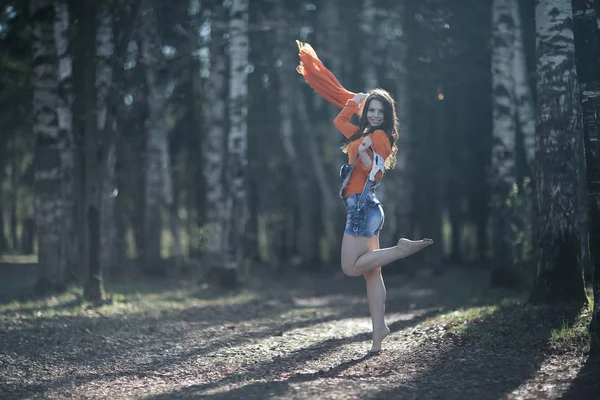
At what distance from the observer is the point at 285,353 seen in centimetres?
813

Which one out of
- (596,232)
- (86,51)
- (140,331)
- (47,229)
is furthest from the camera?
(47,229)

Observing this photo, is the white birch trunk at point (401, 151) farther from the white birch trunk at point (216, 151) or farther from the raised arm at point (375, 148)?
the raised arm at point (375, 148)

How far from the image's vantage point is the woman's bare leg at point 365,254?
23.5 ft

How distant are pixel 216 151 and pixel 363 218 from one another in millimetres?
10703

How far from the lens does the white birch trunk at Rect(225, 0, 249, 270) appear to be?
51.0 feet

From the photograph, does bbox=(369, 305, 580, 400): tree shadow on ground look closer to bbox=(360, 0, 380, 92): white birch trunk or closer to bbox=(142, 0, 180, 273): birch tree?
bbox=(142, 0, 180, 273): birch tree

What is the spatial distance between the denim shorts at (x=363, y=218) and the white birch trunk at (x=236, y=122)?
855 centimetres

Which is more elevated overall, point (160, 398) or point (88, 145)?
point (88, 145)

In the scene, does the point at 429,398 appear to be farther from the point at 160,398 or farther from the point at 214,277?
the point at 214,277

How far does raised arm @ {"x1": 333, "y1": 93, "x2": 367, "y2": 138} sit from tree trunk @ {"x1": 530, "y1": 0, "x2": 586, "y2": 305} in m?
2.77

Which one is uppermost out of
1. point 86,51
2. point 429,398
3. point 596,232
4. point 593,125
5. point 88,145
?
point 86,51

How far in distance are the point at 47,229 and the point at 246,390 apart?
8896 mm

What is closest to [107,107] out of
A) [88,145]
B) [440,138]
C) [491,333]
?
[88,145]

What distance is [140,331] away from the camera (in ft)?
32.6
